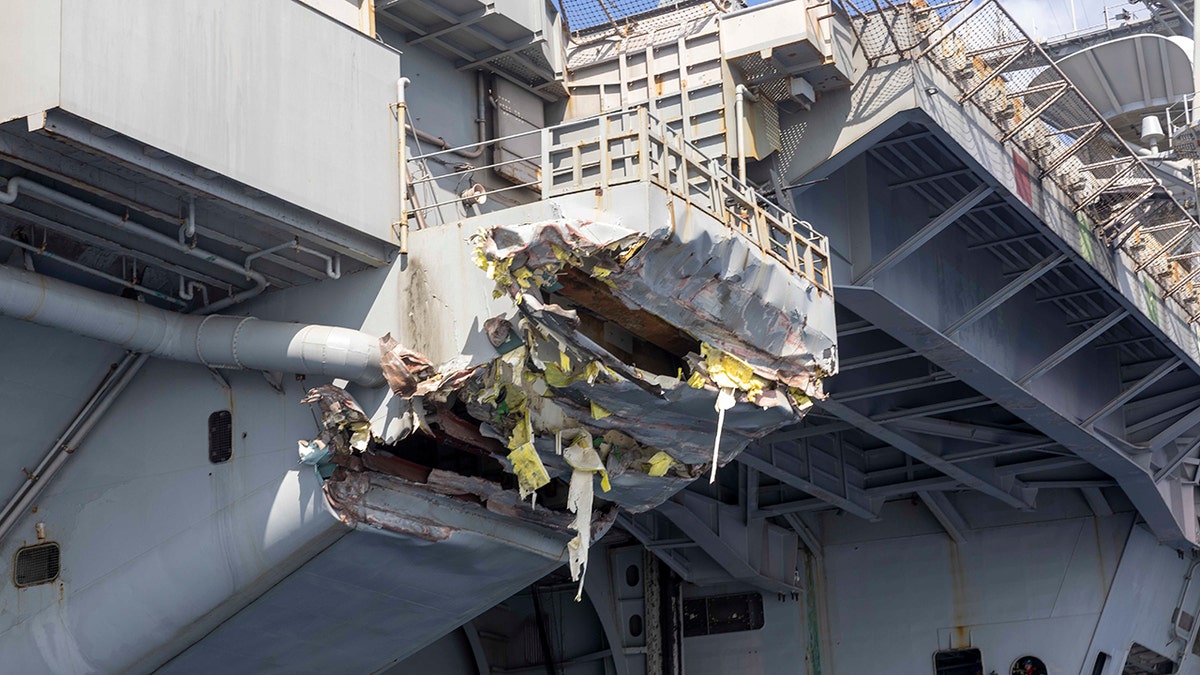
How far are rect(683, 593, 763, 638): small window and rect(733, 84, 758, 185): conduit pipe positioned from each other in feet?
55.6

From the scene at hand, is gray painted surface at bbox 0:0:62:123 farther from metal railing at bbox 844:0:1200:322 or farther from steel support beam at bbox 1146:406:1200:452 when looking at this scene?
steel support beam at bbox 1146:406:1200:452

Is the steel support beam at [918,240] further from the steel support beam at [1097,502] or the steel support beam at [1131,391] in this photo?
the steel support beam at [1097,502]

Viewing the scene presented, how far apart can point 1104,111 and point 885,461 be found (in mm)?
12628

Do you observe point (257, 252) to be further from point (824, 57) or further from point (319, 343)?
point (824, 57)

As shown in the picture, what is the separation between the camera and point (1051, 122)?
28328mm

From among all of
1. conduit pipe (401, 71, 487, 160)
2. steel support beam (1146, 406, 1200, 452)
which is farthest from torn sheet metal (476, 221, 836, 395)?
steel support beam (1146, 406, 1200, 452)

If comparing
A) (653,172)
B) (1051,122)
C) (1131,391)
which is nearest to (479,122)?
(653,172)

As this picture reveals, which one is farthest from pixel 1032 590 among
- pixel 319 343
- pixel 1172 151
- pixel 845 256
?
pixel 319 343

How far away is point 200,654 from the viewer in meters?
18.5

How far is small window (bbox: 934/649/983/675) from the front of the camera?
33875 millimetres

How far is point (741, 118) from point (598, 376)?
504 centimetres

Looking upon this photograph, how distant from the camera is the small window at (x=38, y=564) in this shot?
18312mm

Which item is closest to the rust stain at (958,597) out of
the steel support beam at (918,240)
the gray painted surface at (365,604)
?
the steel support beam at (918,240)

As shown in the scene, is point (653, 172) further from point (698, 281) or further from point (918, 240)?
point (918, 240)
